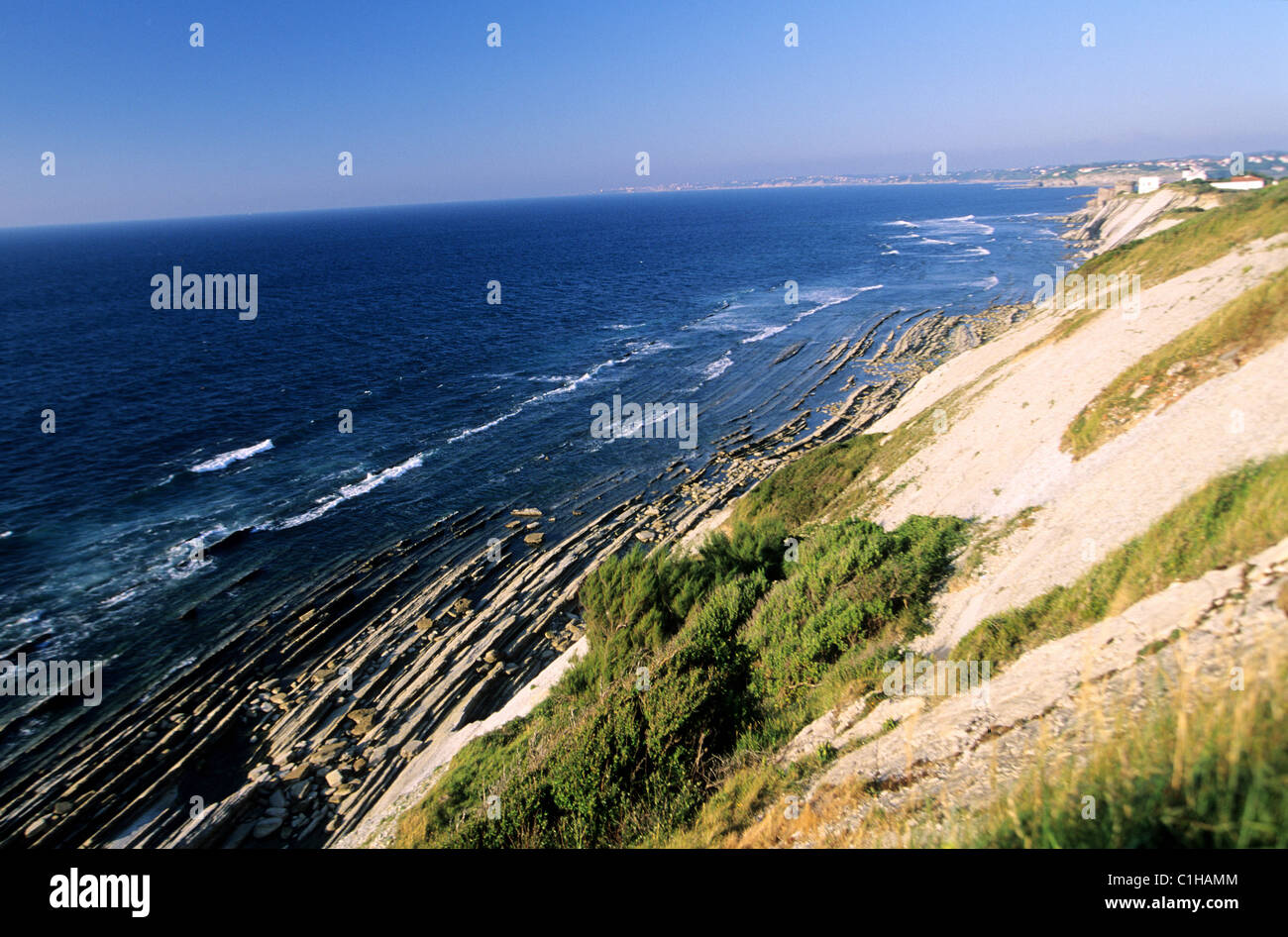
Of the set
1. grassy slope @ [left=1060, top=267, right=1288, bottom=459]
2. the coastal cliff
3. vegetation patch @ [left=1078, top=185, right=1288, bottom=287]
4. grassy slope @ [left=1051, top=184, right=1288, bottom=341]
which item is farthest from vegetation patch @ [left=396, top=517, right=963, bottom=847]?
vegetation patch @ [left=1078, top=185, right=1288, bottom=287]

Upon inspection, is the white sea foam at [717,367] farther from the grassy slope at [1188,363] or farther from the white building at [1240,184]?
the white building at [1240,184]

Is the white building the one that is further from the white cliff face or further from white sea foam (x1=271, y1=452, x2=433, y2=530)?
white sea foam (x1=271, y1=452, x2=433, y2=530)

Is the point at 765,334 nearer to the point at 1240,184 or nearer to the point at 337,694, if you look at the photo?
the point at 337,694

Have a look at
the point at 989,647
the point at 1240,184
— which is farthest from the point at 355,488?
the point at 1240,184
